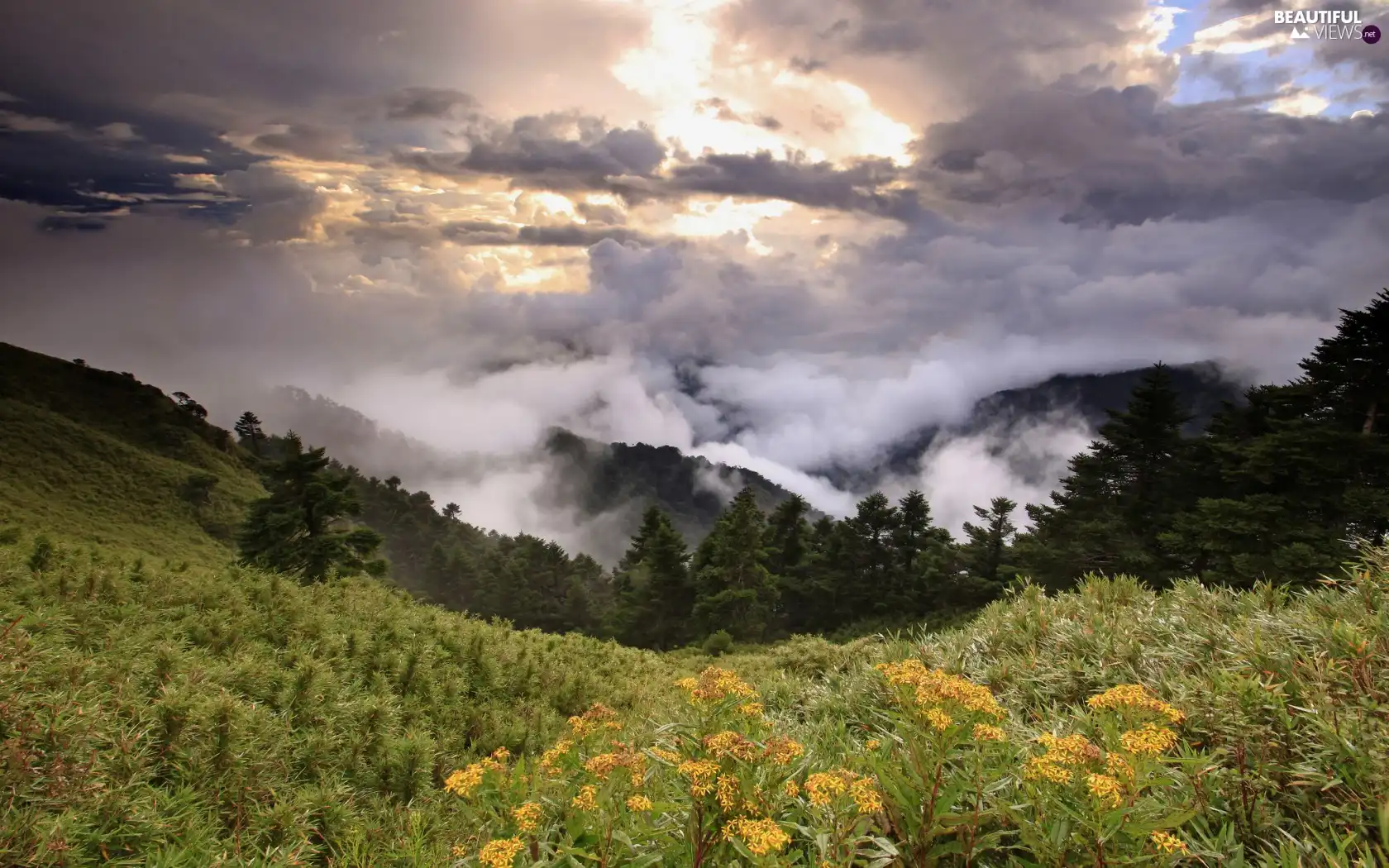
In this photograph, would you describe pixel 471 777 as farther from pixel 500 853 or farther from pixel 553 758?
pixel 500 853

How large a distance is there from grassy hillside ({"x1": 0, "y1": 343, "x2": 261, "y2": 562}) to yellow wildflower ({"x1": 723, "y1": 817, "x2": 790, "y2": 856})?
30.9m

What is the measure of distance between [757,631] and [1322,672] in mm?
40083

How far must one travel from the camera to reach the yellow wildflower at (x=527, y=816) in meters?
2.56

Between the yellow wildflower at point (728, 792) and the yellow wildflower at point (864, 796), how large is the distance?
50 centimetres

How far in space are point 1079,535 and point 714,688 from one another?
3359 centimetres

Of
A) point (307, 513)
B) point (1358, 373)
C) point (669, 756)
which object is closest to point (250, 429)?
point (307, 513)

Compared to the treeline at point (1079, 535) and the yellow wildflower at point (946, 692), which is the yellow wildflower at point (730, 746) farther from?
the treeline at point (1079, 535)

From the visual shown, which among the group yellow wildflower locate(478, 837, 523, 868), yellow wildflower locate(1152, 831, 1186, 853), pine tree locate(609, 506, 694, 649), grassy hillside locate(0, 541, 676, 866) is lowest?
pine tree locate(609, 506, 694, 649)

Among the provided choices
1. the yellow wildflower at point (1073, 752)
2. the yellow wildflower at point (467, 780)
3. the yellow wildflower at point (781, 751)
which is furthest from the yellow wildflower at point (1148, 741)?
the yellow wildflower at point (467, 780)

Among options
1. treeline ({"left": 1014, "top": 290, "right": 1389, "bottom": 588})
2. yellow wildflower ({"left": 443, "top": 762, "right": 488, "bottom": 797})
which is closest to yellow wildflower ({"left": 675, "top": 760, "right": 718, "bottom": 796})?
yellow wildflower ({"left": 443, "top": 762, "right": 488, "bottom": 797})

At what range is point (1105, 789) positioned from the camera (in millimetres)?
2217

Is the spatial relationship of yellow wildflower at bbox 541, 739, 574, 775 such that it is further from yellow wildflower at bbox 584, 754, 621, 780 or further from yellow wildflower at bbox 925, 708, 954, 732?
yellow wildflower at bbox 925, 708, 954, 732

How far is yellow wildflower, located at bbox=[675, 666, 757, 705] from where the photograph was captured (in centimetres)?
324

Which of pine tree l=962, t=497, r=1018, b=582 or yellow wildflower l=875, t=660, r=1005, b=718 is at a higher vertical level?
yellow wildflower l=875, t=660, r=1005, b=718
